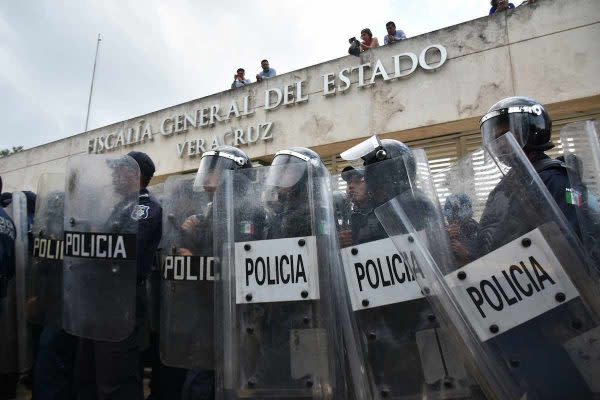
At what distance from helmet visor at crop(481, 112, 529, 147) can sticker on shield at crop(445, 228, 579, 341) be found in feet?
2.63

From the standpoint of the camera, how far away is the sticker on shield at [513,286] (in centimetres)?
134

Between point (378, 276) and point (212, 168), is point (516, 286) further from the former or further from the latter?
point (212, 168)

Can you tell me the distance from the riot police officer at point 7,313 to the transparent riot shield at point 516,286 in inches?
102

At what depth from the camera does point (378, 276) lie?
5.79ft

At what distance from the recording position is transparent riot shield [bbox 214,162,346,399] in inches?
69.9

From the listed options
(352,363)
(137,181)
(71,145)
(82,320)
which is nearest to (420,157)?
(352,363)

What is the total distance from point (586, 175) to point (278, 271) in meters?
1.19

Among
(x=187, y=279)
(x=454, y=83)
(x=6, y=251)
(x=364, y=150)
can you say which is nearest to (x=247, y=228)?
(x=187, y=279)

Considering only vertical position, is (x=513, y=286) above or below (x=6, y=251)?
below

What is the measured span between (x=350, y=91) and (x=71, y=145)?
25.7ft

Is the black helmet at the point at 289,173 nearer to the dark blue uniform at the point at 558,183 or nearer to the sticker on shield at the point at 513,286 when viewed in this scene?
the sticker on shield at the point at 513,286

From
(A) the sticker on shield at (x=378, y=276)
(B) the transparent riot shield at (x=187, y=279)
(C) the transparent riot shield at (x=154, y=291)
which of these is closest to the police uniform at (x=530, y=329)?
(A) the sticker on shield at (x=378, y=276)

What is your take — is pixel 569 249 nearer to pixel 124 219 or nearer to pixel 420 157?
pixel 420 157

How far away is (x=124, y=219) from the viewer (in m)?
2.33
